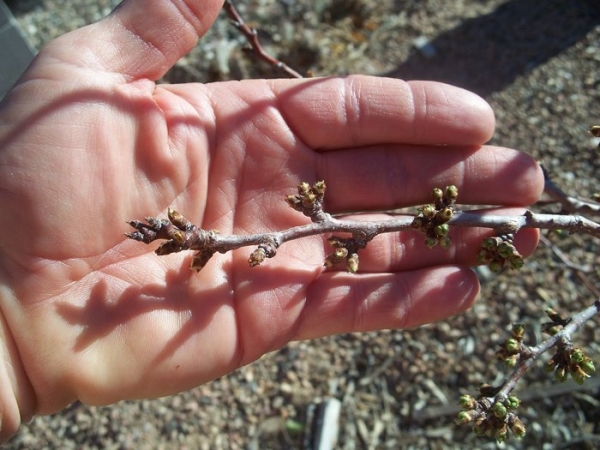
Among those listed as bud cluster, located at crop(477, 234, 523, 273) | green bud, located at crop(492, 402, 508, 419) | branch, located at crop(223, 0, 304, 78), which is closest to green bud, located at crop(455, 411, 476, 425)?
green bud, located at crop(492, 402, 508, 419)

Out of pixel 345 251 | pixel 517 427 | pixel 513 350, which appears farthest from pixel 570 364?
pixel 345 251

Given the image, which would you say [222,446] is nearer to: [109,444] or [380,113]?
[109,444]

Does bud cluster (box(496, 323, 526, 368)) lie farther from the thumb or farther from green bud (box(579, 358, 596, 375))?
the thumb

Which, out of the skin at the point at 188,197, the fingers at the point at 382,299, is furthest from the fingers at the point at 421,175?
the fingers at the point at 382,299

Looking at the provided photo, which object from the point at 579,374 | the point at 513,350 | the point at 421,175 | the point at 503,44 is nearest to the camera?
the point at 579,374

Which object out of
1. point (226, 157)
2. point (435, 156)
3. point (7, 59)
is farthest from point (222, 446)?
point (7, 59)

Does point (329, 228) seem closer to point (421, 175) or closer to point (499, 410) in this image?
point (421, 175)

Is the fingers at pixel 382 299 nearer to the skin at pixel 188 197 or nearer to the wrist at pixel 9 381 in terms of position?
the skin at pixel 188 197
